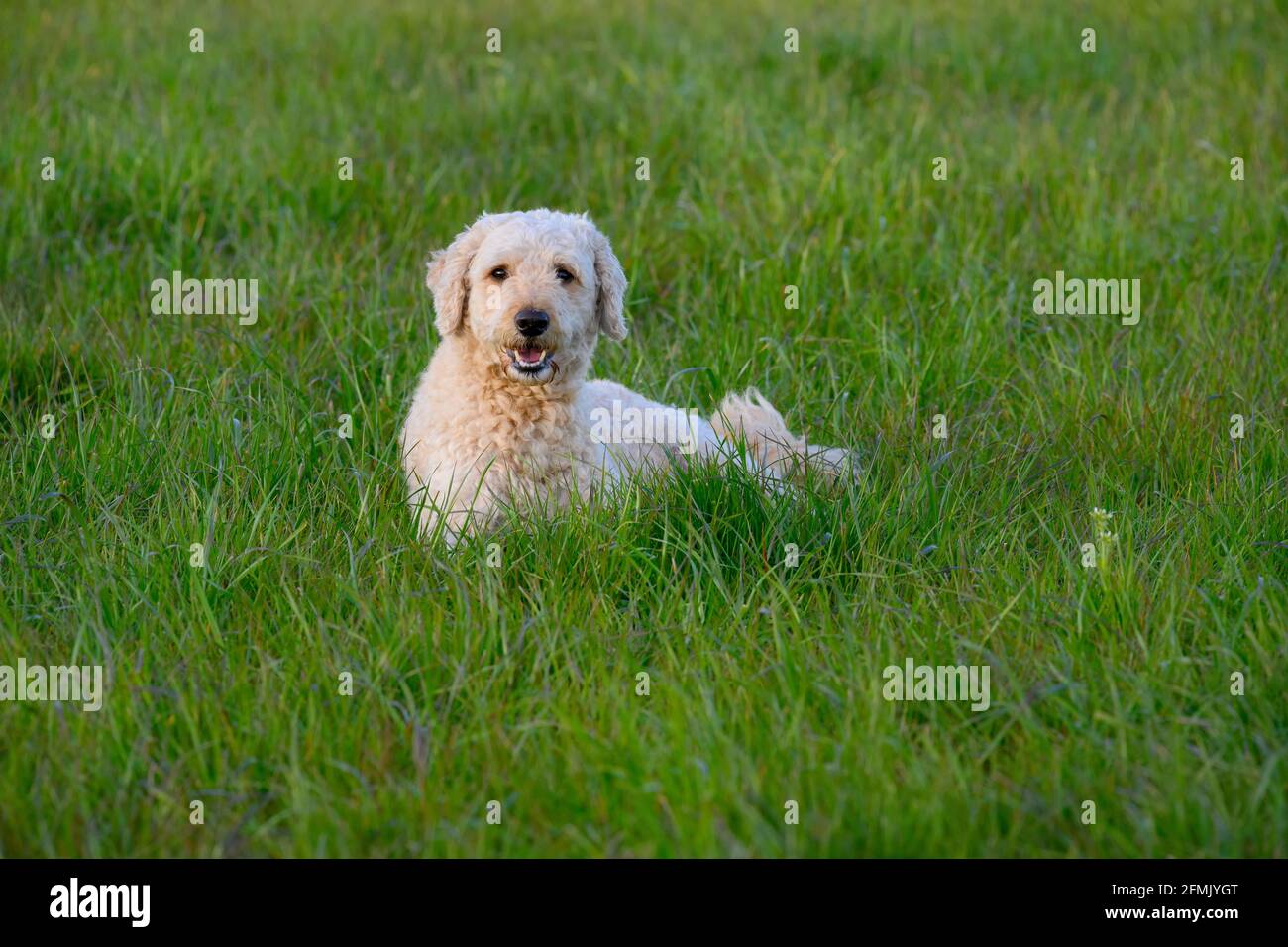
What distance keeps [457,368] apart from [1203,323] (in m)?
3.32

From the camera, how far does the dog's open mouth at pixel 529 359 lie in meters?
4.47

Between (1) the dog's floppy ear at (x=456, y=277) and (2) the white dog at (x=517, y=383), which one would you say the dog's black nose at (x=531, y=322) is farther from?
(1) the dog's floppy ear at (x=456, y=277)

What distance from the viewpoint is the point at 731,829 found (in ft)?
9.74

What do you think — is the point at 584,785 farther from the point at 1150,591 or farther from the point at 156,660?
the point at 1150,591

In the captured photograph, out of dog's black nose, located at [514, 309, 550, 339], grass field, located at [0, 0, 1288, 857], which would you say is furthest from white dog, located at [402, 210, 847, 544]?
grass field, located at [0, 0, 1288, 857]

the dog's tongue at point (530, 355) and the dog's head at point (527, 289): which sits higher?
the dog's head at point (527, 289)

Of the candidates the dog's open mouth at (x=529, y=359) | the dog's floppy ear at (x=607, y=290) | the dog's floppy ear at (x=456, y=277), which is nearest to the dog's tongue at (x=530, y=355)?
the dog's open mouth at (x=529, y=359)

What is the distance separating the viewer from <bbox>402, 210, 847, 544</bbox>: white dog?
174 inches

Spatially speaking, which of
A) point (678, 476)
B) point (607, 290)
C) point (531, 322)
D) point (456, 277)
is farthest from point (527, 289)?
point (678, 476)

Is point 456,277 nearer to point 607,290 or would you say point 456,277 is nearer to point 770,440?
point 607,290

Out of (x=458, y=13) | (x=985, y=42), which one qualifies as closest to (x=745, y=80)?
(x=985, y=42)

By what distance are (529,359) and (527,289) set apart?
0.75ft

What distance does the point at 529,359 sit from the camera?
449 centimetres

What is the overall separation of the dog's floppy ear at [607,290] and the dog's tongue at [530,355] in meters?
0.48
